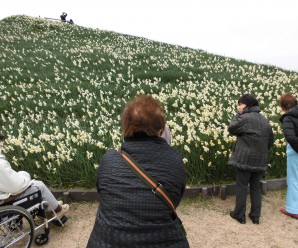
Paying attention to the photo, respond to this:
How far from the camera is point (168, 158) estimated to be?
6.81 feet

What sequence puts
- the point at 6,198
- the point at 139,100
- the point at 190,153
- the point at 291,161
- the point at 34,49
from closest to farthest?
the point at 139,100 < the point at 6,198 < the point at 291,161 < the point at 190,153 < the point at 34,49

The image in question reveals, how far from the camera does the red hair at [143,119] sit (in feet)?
6.85

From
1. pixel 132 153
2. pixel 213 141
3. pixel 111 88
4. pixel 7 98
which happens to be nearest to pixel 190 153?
pixel 213 141

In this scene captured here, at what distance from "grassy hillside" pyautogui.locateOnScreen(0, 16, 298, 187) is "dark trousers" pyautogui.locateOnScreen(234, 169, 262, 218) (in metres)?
0.75

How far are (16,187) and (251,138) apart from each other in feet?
9.02

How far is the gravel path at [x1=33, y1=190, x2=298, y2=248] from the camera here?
3.80m

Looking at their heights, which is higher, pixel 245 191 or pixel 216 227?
pixel 245 191

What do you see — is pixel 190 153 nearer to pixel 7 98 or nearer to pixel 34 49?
pixel 7 98

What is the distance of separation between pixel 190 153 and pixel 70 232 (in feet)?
6.87

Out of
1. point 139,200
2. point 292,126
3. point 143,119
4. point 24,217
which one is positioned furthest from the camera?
point 292,126

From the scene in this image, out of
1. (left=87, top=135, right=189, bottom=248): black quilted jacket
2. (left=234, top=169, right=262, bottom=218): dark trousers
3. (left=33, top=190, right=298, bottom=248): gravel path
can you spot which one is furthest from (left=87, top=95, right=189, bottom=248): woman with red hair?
(left=234, top=169, right=262, bottom=218): dark trousers

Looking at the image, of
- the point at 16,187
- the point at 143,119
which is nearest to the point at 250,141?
the point at 143,119

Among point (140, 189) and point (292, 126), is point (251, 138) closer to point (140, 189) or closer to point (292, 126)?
point (292, 126)

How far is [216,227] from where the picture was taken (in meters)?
4.08
